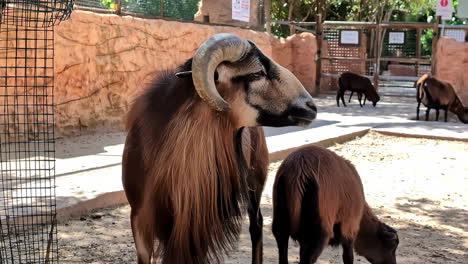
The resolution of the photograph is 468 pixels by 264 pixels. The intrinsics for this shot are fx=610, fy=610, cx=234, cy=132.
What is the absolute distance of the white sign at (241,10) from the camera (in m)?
12.5

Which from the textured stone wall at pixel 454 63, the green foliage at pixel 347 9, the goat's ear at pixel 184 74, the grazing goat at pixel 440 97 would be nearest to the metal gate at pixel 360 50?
the textured stone wall at pixel 454 63

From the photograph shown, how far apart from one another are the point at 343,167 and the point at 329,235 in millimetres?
541

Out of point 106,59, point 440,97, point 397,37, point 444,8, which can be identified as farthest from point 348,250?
point 397,37

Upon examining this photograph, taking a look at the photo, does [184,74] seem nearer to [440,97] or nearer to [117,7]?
[117,7]

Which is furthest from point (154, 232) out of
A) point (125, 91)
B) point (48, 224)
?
point (125, 91)

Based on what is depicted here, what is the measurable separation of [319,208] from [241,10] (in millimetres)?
9514

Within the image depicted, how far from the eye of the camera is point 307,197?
12.1 feet

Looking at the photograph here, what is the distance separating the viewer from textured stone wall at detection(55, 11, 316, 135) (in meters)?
8.79

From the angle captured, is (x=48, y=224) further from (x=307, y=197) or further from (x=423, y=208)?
(x=423, y=208)

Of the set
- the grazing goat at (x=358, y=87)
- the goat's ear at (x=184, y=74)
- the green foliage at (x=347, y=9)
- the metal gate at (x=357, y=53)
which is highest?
the green foliage at (x=347, y=9)

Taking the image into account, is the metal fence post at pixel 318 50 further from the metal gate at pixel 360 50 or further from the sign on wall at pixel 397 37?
the sign on wall at pixel 397 37

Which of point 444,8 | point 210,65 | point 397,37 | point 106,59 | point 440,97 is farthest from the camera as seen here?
point 397,37

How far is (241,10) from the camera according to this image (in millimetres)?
12664

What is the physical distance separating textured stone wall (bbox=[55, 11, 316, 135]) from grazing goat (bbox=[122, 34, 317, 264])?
19.8 ft
